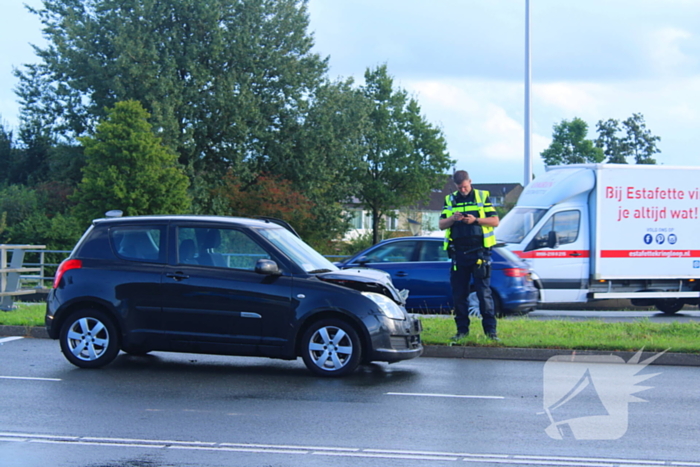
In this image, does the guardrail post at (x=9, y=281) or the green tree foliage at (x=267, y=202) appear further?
the green tree foliage at (x=267, y=202)

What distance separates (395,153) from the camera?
66.6m

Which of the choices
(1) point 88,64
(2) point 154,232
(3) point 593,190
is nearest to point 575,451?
(2) point 154,232

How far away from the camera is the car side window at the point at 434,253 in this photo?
15125 mm

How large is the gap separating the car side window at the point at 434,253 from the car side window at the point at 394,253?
8.9 inches

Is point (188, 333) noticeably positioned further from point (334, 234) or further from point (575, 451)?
point (334, 234)

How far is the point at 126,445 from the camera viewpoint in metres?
5.91

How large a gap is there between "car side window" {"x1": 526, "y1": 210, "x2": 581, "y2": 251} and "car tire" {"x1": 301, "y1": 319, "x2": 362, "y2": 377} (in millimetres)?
9106

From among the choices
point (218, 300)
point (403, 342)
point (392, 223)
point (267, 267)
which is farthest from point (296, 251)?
point (392, 223)

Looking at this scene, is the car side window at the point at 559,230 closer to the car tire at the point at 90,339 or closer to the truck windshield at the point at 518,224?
the truck windshield at the point at 518,224

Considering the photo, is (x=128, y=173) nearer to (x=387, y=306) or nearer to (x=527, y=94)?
(x=527, y=94)

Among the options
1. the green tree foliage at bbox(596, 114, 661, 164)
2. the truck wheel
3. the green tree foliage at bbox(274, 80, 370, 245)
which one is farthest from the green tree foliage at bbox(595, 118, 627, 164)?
the truck wheel

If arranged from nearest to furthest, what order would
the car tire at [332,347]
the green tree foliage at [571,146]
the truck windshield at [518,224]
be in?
the car tire at [332,347] → the truck windshield at [518,224] → the green tree foliage at [571,146]

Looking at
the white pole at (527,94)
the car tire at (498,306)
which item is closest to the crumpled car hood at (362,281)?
the car tire at (498,306)

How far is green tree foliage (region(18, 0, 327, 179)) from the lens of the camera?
3981 centimetres
